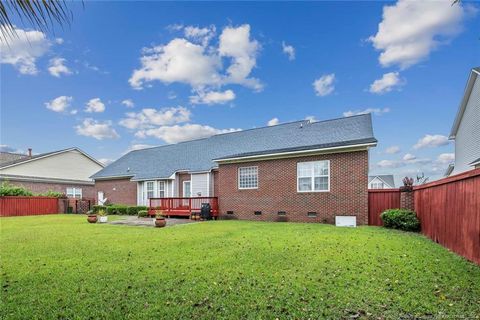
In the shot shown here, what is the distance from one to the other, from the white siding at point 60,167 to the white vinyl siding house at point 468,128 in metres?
38.1

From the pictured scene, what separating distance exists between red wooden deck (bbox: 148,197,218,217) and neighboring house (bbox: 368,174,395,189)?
39770 millimetres

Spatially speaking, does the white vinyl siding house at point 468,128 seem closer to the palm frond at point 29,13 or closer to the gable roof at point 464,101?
the gable roof at point 464,101

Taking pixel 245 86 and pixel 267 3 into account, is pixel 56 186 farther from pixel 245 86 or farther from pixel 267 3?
pixel 267 3

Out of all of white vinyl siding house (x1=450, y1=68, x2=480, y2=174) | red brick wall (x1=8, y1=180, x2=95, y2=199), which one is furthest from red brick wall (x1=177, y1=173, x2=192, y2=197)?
white vinyl siding house (x1=450, y1=68, x2=480, y2=174)

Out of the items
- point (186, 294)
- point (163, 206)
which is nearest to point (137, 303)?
point (186, 294)

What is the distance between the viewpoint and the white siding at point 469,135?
1795 centimetres

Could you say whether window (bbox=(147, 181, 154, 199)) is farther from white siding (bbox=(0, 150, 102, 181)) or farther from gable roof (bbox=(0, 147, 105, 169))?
gable roof (bbox=(0, 147, 105, 169))

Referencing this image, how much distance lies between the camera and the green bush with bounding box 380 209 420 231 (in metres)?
11.5

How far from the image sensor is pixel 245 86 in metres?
22.7

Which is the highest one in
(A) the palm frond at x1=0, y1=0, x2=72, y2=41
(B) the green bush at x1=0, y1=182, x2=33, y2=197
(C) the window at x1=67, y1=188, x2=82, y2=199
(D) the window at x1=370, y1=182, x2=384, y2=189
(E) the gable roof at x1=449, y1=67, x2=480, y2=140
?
(E) the gable roof at x1=449, y1=67, x2=480, y2=140

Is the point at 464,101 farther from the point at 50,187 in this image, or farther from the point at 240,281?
the point at 50,187

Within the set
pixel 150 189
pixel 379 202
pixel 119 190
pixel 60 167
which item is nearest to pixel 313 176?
pixel 379 202

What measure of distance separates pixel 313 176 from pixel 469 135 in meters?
12.7

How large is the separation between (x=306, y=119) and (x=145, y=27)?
12.7 m
